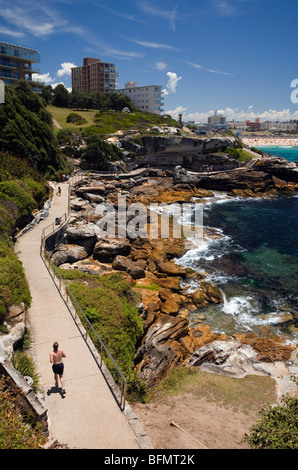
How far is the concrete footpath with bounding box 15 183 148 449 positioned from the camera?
759 cm

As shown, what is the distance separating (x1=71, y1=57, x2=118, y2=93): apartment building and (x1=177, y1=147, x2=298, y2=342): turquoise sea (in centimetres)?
10146

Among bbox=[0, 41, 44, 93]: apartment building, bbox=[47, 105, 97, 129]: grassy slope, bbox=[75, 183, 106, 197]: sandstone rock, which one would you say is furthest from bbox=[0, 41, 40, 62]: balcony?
bbox=[75, 183, 106, 197]: sandstone rock

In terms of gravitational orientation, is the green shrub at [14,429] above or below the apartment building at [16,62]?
below

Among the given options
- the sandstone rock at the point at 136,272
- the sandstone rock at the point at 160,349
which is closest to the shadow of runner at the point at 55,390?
the sandstone rock at the point at 160,349

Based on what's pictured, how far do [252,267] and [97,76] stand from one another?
122 m

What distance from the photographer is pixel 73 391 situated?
9.05 meters

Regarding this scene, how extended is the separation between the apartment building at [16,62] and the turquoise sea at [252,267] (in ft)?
154

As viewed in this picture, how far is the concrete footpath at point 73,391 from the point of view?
7594 mm

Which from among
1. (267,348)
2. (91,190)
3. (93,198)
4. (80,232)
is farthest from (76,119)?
(267,348)

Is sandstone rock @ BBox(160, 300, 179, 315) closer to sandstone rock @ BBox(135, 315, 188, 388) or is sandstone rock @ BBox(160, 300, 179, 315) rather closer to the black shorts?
sandstone rock @ BBox(135, 315, 188, 388)

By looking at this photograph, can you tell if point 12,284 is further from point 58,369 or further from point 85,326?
point 58,369

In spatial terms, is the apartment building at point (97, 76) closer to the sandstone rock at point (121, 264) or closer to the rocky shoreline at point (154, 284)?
the rocky shoreline at point (154, 284)
